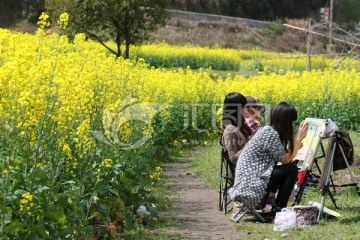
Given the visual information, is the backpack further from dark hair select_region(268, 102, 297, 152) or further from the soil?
the soil

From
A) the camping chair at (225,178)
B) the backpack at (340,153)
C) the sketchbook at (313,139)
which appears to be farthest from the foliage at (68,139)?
the backpack at (340,153)

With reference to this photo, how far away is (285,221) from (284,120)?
100 centimetres

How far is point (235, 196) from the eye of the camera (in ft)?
24.6

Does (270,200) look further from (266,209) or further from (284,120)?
(284,120)

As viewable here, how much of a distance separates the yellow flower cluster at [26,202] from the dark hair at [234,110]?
372 cm

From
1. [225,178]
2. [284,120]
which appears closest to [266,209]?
[225,178]

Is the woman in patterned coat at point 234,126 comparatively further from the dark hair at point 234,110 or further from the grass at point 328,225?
the grass at point 328,225

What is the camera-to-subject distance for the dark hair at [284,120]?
734 cm

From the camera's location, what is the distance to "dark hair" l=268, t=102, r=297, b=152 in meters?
7.34

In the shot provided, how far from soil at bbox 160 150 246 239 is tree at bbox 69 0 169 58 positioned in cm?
1285

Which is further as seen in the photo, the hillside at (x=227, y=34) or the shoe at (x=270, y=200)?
the hillside at (x=227, y=34)

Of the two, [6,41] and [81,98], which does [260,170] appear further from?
[6,41]

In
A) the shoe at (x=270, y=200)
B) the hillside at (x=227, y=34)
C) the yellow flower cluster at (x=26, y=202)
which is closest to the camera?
the yellow flower cluster at (x=26, y=202)

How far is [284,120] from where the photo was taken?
24.2 ft
